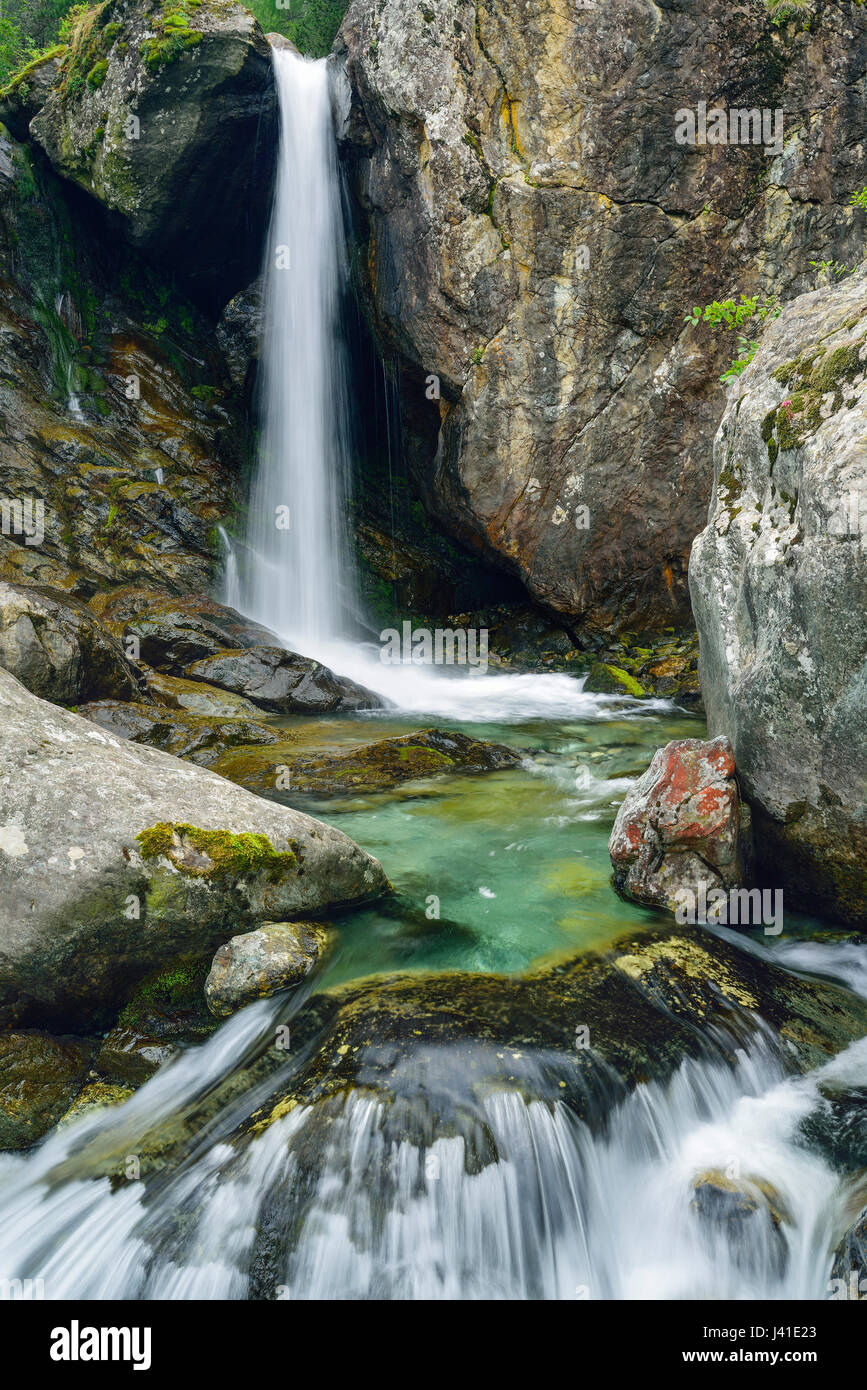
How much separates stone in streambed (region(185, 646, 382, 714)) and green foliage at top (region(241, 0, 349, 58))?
1921 centimetres

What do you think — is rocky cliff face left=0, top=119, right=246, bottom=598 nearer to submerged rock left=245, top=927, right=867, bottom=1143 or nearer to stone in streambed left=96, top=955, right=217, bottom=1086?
stone in streambed left=96, top=955, right=217, bottom=1086

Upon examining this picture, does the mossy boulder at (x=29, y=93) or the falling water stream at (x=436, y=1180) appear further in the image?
the mossy boulder at (x=29, y=93)

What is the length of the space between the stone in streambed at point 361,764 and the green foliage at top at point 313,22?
2179cm

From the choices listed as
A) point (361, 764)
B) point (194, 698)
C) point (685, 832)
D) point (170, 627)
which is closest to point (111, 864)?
point (685, 832)

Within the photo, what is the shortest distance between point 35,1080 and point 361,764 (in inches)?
201

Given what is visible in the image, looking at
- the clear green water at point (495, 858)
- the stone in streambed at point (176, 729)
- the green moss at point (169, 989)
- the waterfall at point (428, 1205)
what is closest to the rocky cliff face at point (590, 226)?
the clear green water at point (495, 858)

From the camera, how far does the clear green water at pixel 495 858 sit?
4992mm

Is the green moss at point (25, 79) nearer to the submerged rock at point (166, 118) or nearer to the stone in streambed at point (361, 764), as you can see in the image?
the submerged rock at point (166, 118)

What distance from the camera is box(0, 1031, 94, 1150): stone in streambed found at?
384cm

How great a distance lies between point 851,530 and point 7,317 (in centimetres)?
1645

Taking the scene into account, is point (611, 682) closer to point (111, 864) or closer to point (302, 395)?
point (302, 395)

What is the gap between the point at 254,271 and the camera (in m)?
18.1

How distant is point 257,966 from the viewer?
14.8ft

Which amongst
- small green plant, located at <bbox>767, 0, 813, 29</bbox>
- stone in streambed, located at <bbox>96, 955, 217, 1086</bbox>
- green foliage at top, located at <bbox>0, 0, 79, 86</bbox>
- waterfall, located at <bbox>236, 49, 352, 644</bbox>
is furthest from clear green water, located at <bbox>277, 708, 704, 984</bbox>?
green foliage at top, located at <bbox>0, 0, 79, 86</bbox>
